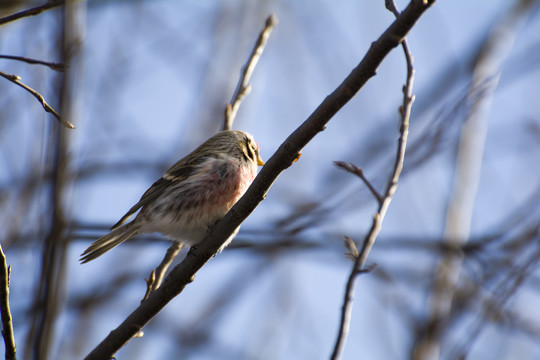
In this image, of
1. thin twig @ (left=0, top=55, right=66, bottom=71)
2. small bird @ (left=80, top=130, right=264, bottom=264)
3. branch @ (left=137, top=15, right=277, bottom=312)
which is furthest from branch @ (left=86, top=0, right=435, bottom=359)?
small bird @ (left=80, top=130, right=264, bottom=264)

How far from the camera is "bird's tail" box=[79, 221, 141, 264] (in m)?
4.62

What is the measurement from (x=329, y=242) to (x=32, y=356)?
11.4 feet

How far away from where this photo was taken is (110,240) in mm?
4703

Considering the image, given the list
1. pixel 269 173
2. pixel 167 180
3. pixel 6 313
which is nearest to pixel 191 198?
pixel 167 180

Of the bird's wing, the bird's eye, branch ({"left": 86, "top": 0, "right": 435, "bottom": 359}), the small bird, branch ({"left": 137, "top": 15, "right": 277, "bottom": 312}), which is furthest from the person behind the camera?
the bird's eye

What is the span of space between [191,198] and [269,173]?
193 cm

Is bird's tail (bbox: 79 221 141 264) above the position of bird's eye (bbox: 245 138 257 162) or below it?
below

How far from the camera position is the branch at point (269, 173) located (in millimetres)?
2453

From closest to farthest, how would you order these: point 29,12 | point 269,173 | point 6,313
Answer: point 29,12
point 6,313
point 269,173

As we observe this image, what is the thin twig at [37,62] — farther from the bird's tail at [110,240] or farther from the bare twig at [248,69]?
the bird's tail at [110,240]

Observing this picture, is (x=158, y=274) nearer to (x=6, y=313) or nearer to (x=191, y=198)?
(x=191, y=198)

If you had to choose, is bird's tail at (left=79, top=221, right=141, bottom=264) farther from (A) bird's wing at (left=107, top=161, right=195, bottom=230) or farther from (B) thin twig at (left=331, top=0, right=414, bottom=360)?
(B) thin twig at (left=331, top=0, right=414, bottom=360)

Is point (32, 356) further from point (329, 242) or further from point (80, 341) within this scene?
point (80, 341)

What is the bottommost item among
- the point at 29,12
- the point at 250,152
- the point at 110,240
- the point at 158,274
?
A: the point at 158,274
